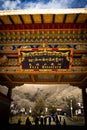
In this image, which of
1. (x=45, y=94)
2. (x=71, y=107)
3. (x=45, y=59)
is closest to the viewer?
(x=45, y=59)

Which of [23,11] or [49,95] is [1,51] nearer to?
[23,11]

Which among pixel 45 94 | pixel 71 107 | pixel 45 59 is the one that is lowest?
pixel 71 107

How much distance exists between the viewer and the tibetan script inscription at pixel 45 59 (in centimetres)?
534

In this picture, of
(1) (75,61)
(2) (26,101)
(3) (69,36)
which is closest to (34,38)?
(3) (69,36)

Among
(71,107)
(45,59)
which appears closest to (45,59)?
(45,59)

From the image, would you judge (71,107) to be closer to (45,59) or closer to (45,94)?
(45,94)

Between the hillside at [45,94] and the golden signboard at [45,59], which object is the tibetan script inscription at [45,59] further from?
A: the hillside at [45,94]

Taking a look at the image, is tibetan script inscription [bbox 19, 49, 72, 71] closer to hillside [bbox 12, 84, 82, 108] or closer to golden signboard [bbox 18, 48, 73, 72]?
A: golden signboard [bbox 18, 48, 73, 72]

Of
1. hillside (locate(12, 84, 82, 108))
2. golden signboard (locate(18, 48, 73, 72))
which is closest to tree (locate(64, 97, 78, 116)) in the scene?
hillside (locate(12, 84, 82, 108))

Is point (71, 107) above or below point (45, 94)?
below

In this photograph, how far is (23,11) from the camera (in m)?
4.51

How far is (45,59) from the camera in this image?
5.45 metres

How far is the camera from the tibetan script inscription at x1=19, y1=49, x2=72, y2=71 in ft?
17.5

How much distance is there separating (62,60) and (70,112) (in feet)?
78.6
